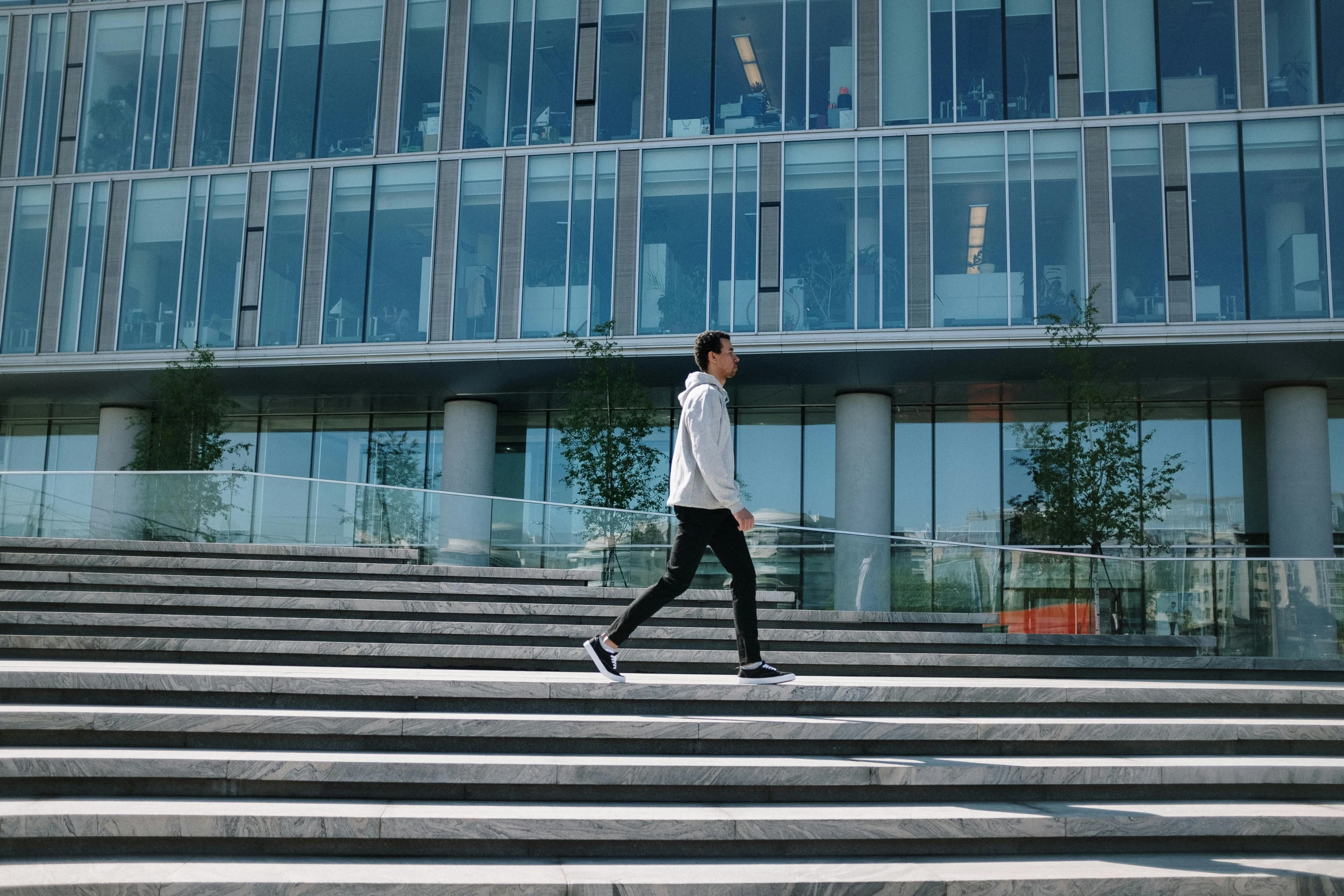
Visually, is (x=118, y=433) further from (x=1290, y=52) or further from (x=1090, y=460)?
(x=1290, y=52)

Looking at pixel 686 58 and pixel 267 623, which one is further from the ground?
pixel 686 58

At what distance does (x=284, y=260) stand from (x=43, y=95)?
24.2 ft

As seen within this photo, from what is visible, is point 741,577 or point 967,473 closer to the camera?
point 741,577

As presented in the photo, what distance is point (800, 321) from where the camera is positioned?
19781mm

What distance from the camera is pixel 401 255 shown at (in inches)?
846

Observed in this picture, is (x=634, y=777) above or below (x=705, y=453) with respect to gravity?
below

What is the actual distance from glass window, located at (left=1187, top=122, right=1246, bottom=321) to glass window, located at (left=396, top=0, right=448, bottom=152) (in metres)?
14.5

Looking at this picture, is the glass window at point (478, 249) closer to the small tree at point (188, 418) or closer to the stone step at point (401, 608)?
the small tree at point (188, 418)

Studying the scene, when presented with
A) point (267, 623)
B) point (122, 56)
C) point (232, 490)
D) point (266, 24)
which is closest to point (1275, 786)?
point (267, 623)

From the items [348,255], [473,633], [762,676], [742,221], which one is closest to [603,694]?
[762,676]

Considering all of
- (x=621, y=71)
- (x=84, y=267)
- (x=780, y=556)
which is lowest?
(x=780, y=556)

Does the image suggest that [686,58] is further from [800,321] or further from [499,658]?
[499,658]

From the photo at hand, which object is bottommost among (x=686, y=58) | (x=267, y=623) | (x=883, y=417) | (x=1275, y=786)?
(x=1275, y=786)

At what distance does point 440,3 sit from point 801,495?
12.7 metres
